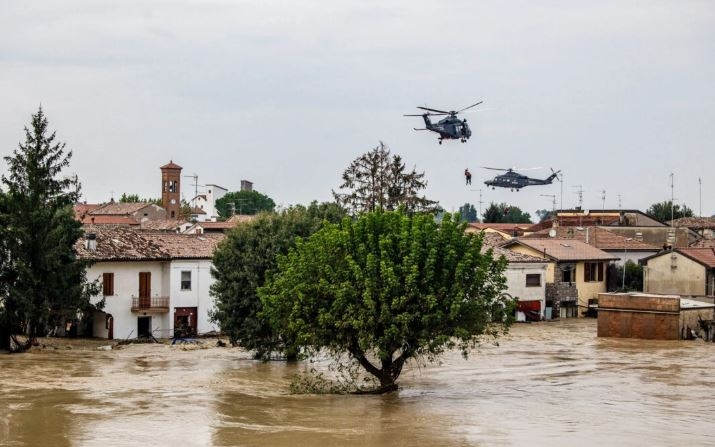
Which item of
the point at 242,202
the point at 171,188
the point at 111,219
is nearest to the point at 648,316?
the point at 111,219

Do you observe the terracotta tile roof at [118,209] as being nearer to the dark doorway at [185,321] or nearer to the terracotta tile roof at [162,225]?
the terracotta tile roof at [162,225]

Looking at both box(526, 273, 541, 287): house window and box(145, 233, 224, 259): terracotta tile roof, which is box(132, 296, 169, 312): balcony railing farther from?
box(526, 273, 541, 287): house window

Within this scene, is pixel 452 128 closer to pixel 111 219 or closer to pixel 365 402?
pixel 365 402

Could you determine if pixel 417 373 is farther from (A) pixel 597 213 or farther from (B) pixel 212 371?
(A) pixel 597 213

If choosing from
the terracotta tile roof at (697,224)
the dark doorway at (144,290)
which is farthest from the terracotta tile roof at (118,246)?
the terracotta tile roof at (697,224)

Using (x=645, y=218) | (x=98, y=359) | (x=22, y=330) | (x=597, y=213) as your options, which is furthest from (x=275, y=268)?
(x=597, y=213)

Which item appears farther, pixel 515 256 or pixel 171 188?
pixel 171 188
